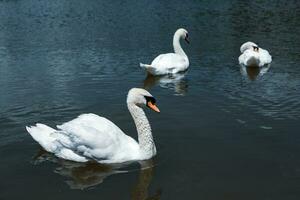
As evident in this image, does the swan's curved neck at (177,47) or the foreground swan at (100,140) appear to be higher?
the swan's curved neck at (177,47)

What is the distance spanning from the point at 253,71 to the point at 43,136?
31.2 feet

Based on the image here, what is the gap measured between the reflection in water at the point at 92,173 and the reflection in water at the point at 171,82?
17.6 feet

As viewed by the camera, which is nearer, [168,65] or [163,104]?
[163,104]

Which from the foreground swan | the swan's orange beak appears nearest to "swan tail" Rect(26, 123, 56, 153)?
the foreground swan

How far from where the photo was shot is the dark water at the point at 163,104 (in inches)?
327

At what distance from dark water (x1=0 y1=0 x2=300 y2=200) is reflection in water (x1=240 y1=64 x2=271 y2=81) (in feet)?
0.34

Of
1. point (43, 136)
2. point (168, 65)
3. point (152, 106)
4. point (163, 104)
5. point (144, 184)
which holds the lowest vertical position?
point (144, 184)

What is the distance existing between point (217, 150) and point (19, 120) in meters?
4.80

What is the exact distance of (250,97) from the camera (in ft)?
43.4

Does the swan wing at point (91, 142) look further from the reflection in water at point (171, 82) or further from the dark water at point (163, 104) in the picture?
the reflection in water at point (171, 82)

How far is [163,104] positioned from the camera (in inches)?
502

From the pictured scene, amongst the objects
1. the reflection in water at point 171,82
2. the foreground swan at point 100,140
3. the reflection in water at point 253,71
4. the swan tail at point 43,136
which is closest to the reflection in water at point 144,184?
the foreground swan at point 100,140

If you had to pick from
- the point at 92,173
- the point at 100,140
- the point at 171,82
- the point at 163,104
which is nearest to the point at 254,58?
the point at 171,82

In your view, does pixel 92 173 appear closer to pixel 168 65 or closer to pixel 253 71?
pixel 168 65
